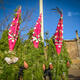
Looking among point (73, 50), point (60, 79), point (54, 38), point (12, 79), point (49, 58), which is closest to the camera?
point (12, 79)

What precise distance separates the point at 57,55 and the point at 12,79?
1350mm

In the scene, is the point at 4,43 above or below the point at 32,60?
above

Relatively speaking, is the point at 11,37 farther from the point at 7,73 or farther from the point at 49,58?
the point at 49,58

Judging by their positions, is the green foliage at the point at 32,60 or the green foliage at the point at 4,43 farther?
the green foliage at the point at 4,43

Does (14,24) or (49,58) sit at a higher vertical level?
(14,24)

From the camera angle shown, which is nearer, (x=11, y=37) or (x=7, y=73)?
(x=7, y=73)

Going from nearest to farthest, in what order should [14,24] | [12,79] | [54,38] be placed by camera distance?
[12,79], [14,24], [54,38]

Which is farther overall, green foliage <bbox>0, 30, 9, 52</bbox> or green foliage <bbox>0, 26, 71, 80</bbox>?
green foliage <bbox>0, 30, 9, 52</bbox>

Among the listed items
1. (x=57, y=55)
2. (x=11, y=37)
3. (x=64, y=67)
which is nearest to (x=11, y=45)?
(x=11, y=37)

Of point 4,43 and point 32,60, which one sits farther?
point 4,43

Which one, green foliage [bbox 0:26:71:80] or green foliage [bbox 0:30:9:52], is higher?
green foliage [bbox 0:30:9:52]

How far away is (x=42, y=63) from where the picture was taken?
2459 mm

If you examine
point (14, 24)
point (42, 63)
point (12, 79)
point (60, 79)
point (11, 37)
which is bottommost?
point (60, 79)

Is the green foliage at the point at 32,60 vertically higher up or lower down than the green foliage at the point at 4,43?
lower down
